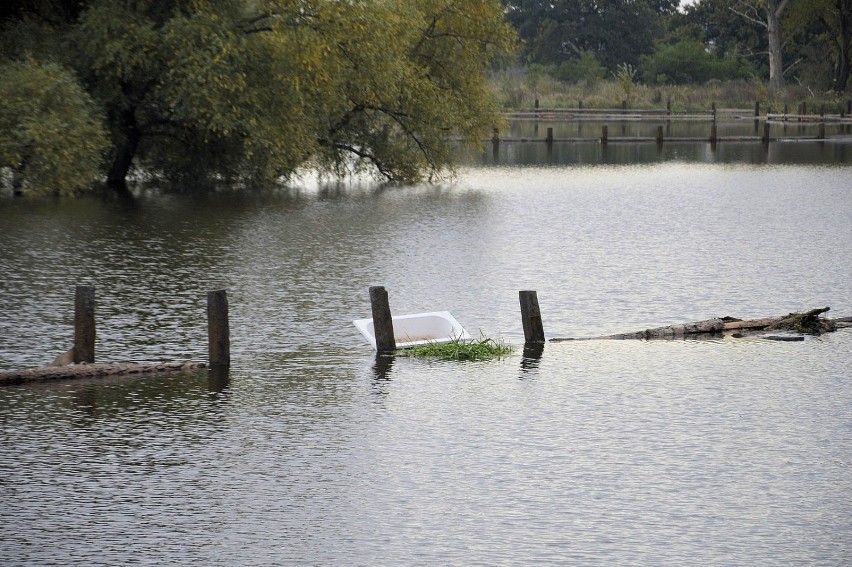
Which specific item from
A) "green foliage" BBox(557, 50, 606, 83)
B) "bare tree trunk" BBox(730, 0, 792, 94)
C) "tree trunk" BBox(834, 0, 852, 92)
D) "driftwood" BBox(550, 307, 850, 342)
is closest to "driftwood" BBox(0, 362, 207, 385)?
"driftwood" BBox(550, 307, 850, 342)

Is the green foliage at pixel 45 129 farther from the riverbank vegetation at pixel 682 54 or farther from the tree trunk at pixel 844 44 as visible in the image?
the tree trunk at pixel 844 44

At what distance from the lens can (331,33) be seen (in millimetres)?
34531

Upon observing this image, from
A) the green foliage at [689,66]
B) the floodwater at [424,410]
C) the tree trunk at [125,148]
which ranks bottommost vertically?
the floodwater at [424,410]

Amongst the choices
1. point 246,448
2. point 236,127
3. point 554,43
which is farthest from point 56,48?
point 554,43

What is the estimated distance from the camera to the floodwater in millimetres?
10273

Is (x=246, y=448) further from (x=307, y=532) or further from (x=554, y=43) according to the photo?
(x=554, y=43)

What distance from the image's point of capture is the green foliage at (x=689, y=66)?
94.8 metres

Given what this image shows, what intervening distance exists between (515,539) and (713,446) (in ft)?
10.8

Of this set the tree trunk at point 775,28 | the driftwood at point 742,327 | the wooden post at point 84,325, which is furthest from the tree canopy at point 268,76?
the tree trunk at point 775,28

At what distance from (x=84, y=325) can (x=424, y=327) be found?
4520 mm

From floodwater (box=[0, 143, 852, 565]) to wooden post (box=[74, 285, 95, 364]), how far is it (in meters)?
0.44

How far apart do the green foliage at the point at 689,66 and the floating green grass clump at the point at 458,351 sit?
8018 cm

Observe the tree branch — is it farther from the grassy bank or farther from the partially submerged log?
the partially submerged log

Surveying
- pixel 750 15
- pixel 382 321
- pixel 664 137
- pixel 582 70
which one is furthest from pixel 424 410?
pixel 582 70
